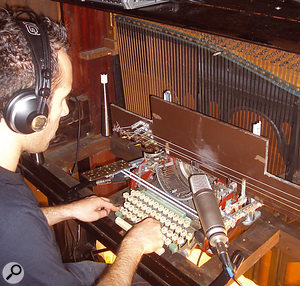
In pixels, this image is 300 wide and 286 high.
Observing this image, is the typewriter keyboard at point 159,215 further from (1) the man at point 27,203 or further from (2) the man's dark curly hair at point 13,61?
(2) the man's dark curly hair at point 13,61

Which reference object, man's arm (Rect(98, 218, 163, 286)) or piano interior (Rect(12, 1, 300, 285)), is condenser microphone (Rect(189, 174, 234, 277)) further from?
man's arm (Rect(98, 218, 163, 286))

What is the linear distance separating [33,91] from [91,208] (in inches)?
25.8

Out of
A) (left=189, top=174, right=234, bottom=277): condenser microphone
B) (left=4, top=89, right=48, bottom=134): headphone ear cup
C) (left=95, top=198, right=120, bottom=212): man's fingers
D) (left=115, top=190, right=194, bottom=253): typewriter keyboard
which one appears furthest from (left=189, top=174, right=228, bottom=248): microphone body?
(left=4, top=89, right=48, bottom=134): headphone ear cup

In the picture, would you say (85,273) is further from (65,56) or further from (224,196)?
(65,56)

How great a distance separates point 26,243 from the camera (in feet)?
3.39

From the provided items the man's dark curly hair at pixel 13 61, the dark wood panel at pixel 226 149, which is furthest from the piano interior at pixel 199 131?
the man's dark curly hair at pixel 13 61

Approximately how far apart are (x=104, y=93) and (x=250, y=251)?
115 cm

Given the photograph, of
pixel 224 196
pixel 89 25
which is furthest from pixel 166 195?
pixel 89 25

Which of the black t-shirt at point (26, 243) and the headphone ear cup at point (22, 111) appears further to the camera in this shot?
the headphone ear cup at point (22, 111)

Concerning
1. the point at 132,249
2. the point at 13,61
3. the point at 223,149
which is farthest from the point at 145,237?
the point at 13,61

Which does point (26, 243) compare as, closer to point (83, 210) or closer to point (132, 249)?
point (132, 249)

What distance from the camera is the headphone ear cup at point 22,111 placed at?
3.67 feet

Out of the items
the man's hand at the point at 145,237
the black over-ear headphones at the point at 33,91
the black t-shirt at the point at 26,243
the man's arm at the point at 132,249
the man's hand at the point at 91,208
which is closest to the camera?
the black t-shirt at the point at 26,243

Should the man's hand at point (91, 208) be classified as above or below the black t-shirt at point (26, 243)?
below
